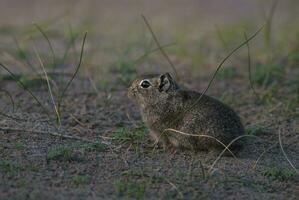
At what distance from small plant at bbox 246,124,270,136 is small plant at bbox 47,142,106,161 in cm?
154

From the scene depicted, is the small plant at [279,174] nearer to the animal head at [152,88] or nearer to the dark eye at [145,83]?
the animal head at [152,88]

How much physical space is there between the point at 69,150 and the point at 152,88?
1.15 metres

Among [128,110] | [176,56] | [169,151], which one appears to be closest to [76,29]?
[176,56]

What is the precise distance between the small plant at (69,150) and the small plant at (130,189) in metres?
0.64

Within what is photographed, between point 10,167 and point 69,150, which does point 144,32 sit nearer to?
point 69,150

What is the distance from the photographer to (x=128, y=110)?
24.8 ft

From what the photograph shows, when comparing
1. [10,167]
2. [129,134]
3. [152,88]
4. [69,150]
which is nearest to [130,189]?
[69,150]

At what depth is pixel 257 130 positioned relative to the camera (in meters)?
6.88

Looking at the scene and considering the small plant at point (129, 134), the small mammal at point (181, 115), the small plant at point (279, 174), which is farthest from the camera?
the small plant at point (129, 134)

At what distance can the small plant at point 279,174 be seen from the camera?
566 centimetres

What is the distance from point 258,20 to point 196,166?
6385mm

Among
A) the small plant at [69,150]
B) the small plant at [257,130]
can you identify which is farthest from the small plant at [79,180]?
the small plant at [257,130]

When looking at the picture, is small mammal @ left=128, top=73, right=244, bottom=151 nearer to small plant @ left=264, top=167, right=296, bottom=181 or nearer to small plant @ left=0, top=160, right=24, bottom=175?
small plant @ left=264, top=167, right=296, bottom=181

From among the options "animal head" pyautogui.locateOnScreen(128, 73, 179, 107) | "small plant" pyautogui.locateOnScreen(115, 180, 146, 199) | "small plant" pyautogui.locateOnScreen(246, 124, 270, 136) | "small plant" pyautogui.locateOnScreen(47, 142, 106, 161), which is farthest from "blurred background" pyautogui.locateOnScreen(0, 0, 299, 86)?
"small plant" pyautogui.locateOnScreen(115, 180, 146, 199)
